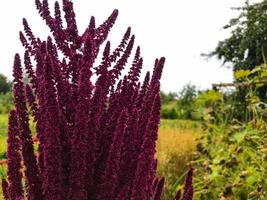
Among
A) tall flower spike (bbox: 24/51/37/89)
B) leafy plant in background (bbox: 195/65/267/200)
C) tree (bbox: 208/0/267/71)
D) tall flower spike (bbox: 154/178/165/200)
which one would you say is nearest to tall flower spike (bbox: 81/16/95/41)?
tall flower spike (bbox: 24/51/37/89)

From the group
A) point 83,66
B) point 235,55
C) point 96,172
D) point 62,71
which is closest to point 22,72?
point 62,71

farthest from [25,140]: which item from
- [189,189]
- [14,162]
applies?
[189,189]

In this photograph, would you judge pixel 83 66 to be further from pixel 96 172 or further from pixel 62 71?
pixel 96 172

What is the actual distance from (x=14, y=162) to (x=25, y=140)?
9 centimetres

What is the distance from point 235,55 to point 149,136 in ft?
43.8

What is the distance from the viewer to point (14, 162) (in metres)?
1.66

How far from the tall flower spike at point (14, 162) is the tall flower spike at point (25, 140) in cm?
3

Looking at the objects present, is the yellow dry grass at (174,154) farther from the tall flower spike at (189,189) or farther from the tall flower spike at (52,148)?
the tall flower spike at (52,148)

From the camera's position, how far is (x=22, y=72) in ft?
5.32

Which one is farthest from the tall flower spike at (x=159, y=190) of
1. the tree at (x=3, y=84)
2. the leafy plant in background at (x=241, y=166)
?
the tree at (x=3, y=84)

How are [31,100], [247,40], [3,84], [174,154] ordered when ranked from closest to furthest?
1. [31,100]
2. [174,154]
3. [247,40]
4. [3,84]

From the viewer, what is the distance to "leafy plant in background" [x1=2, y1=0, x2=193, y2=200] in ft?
4.79

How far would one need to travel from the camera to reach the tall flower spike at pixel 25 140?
62.1 inches

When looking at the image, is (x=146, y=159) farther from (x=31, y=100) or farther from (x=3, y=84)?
(x=3, y=84)
